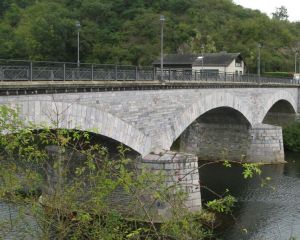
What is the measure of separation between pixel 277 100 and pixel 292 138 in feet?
14.3

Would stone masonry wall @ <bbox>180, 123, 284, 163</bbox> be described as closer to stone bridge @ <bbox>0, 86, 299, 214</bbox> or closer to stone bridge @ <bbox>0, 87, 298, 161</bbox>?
stone bridge @ <bbox>0, 86, 299, 214</bbox>

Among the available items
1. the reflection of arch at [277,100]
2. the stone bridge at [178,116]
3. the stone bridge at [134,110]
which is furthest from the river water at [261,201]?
the reflection of arch at [277,100]

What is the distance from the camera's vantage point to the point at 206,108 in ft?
92.5

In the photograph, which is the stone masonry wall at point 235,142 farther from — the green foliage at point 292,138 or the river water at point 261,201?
the green foliage at point 292,138

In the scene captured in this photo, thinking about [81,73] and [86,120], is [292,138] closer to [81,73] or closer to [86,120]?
[86,120]

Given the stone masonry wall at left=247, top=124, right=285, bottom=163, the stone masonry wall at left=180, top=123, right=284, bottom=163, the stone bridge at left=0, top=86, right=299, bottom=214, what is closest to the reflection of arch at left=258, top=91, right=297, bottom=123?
the stone bridge at left=0, top=86, right=299, bottom=214

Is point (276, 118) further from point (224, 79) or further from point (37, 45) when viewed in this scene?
point (37, 45)

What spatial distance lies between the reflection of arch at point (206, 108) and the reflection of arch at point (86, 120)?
3.24m

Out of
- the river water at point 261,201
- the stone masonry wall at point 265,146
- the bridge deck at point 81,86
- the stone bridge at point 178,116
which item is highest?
the bridge deck at point 81,86

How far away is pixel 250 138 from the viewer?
36094 mm

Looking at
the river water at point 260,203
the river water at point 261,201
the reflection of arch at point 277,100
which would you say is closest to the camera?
the river water at point 260,203

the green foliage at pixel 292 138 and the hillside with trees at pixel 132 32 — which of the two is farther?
the hillside with trees at pixel 132 32

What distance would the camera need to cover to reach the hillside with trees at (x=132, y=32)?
187 ft

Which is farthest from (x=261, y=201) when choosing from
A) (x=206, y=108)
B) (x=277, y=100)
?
(x=277, y=100)
